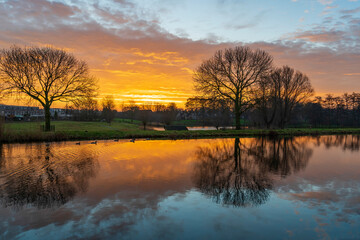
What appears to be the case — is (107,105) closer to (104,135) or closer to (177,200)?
(104,135)

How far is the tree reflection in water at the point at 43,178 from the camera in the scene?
25.5ft

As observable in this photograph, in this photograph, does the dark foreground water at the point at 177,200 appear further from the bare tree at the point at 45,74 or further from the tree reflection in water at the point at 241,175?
the bare tree at the point at 45,74

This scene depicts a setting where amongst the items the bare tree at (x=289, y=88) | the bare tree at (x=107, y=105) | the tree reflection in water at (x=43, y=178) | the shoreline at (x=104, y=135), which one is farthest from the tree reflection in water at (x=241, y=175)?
the bare tree at (x=107, y=105)

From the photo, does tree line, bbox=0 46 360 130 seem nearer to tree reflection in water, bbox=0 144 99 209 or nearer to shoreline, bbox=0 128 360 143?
shoreline, bbox=0 128 360 143

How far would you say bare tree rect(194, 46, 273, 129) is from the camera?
35688 mm

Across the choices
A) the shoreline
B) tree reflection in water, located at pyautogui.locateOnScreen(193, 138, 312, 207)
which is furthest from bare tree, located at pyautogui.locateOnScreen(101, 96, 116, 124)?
tree reflection in water, located at pyautogui.locateOnScreen(193, 138, 312, 207)

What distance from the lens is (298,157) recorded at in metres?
16.5

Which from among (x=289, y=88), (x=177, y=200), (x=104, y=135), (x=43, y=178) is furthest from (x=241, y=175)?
(x=289, y=88)

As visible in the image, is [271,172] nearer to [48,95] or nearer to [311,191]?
[311,191]

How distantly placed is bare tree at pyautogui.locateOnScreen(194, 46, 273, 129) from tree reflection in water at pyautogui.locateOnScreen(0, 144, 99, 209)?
25.2m

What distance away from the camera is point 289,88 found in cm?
5103

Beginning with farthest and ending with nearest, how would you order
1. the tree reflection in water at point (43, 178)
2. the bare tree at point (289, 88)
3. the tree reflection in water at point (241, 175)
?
the bare tree at point (289, 88), the tree reflection in water at point (241, 175), the tree reflection in water at point (43, 178)

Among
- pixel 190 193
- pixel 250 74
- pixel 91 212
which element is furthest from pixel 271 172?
pixel 250 74

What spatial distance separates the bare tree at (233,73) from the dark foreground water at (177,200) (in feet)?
78.7
